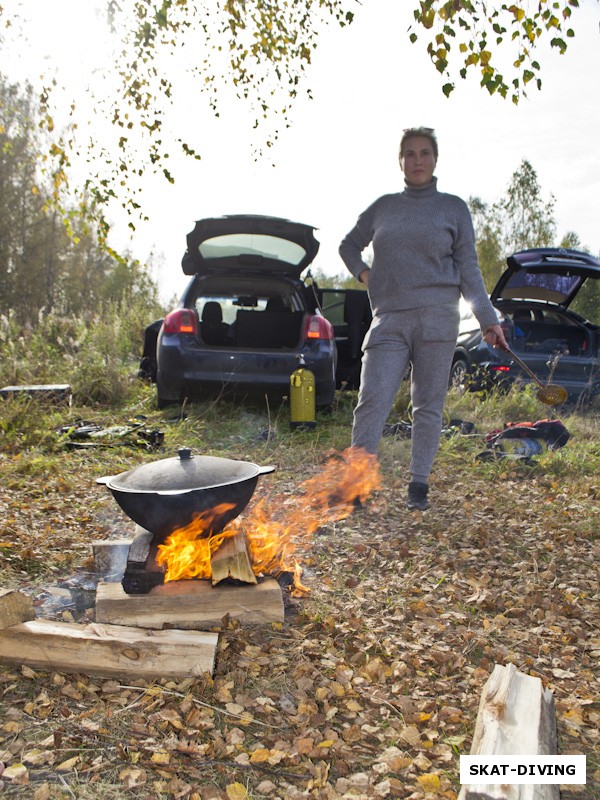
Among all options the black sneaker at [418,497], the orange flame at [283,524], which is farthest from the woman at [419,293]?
the orange flame at [283,524]

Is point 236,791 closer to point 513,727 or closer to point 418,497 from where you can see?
point 513,727

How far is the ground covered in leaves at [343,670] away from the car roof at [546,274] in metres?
3.48

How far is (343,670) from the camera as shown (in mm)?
2396

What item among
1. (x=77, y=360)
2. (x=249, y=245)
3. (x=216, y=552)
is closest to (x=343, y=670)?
(x=216, y=552)

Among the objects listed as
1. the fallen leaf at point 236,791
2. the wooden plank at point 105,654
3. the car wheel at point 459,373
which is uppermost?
the car wheel at point 459,373

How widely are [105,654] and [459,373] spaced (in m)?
6.50

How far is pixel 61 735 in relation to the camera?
1986mm

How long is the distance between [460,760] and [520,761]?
180 mm

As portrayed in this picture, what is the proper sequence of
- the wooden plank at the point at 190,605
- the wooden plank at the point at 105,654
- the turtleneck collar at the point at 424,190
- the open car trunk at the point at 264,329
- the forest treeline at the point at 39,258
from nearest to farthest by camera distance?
1. the wooden plank at the point at 105,654
2. the wooden plank at the point at 190,605
3. the turtleneck collar at the point at 424,190
4. the open car trunk at the point at 264,329
5. the forest treeline at the point at 39,258

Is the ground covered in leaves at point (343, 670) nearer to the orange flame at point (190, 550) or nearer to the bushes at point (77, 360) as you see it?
the orange flame at point (190, 550)

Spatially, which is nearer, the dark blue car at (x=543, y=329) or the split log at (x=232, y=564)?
the split log at (x=232, y=564)

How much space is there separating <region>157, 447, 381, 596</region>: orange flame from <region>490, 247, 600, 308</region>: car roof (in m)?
3.38

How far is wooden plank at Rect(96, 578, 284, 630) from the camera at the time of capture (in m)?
2.55

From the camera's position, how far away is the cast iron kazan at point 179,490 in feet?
8.54
